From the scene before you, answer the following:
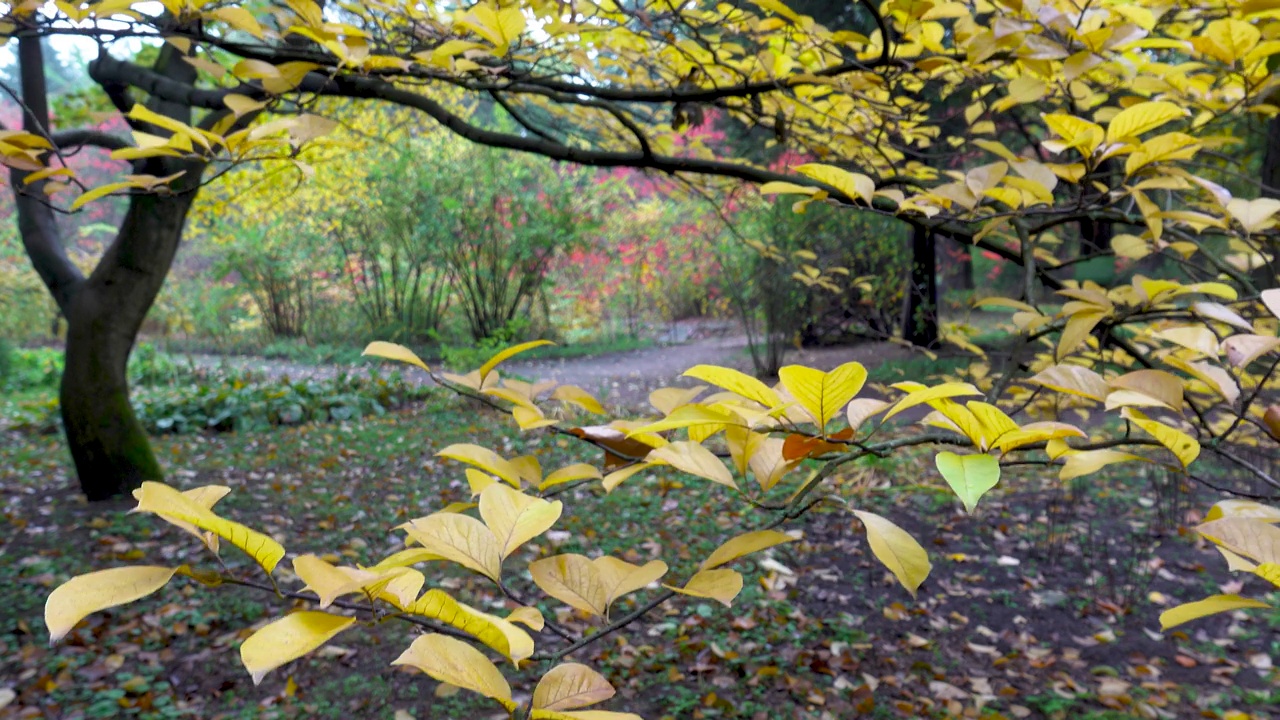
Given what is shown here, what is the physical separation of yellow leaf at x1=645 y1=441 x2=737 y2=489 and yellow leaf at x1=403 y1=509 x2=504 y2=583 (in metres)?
0.16

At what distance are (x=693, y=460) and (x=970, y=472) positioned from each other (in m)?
0.22

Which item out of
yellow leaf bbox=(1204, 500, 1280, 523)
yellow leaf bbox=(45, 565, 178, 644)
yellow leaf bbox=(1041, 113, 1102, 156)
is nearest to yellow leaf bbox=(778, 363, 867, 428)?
yellow leaf bbox=(1204, 500, 1280, 523)

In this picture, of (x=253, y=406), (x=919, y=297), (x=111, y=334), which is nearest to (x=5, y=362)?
(x=253, y=406)

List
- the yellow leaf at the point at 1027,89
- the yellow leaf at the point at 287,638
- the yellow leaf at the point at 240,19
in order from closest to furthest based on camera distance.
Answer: the yellow leaf at the point at 287,638 < the yellow leaf at the point at 240,19 < the yellow leaf at the point at 1027,89

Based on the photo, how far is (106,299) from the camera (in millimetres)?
3467

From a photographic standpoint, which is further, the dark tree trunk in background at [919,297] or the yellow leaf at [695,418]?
the dark tree trunk in background at [919,297]

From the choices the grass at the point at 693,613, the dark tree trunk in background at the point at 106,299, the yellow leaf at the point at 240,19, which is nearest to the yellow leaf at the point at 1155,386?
the yellow leaf at the point at 240,19

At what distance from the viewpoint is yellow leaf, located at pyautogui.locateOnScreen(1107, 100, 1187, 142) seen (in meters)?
0.87

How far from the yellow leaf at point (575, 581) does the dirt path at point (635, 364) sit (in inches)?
236

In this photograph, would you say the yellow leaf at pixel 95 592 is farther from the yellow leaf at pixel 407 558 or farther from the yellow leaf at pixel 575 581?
the yellow leaf at pixel 575 581

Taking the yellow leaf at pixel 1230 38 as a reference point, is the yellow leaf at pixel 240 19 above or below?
above

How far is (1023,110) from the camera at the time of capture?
5469mm

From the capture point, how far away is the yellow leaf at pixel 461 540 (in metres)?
0.54

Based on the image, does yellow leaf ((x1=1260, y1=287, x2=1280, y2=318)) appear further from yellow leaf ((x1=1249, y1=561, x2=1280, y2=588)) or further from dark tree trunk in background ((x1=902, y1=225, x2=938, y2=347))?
dark tree trunk in background ((x1=902, y1=225, x2=938, y2=347))
